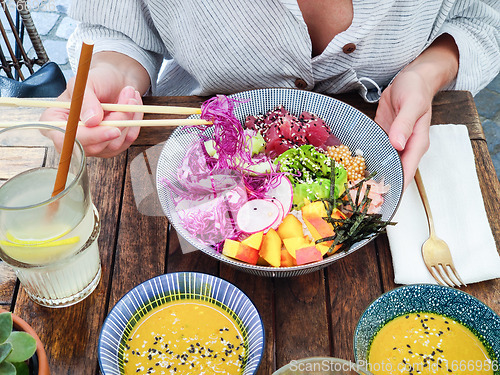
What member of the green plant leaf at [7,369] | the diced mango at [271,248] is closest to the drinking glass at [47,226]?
the green plant leaf at [7,369]

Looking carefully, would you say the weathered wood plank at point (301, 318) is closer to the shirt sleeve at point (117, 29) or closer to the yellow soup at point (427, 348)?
the yellow soup at point (427, 348)

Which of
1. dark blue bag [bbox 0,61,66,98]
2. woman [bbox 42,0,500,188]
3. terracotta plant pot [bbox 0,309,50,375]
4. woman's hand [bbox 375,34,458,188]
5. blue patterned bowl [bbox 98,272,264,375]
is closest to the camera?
terracotta plant pot [bbox 0,309,50,375]

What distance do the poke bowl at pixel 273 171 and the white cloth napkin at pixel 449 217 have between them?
0.37 feet

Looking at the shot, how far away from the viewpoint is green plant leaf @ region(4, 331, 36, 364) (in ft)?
2.39

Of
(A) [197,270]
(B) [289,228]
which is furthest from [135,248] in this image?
(B) [289,228]

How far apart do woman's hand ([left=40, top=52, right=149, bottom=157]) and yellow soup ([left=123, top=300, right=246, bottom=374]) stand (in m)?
0.40

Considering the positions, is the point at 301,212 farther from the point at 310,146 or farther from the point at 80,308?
the point at 80,308

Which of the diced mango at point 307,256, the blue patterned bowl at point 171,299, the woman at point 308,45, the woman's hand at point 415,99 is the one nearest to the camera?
the blue patterned bowl at point 171,299

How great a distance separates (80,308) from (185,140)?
1.58 feet

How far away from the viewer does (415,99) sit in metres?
1.30

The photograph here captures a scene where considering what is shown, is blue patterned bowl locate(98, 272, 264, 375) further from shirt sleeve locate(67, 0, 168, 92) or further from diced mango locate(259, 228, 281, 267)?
shirt sleeve locate(67, 0, 168, 92)

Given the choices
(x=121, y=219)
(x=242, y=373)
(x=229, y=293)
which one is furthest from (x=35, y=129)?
(x=242, y=373)

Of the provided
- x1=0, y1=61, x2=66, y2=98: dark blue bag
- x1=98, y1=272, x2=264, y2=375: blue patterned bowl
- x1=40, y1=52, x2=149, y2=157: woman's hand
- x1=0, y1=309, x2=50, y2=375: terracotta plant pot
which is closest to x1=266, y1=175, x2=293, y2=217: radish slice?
x1=98, y1=272, x2=264, y2=375: blue patterned bowl

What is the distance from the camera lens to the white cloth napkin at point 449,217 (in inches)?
44.6
